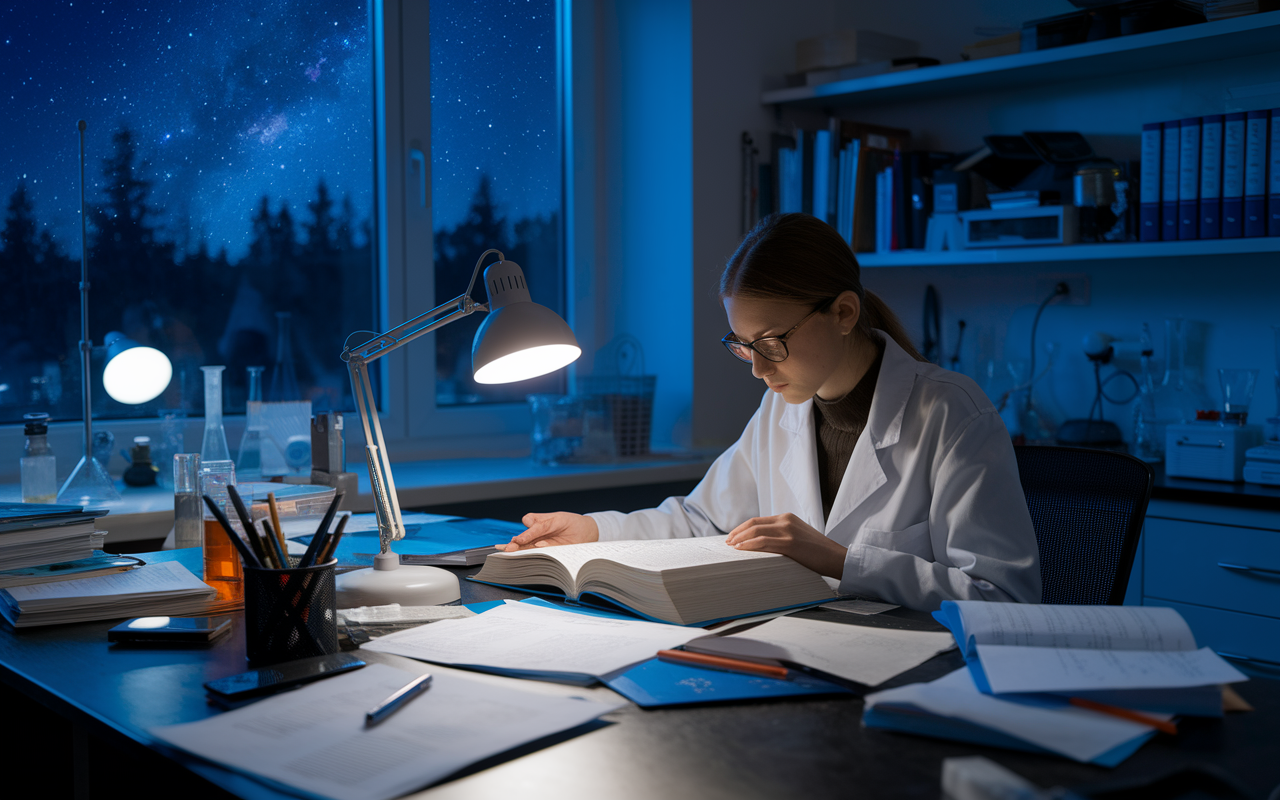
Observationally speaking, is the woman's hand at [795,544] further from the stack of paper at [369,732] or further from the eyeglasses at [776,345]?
the stack of paper at [369,732]

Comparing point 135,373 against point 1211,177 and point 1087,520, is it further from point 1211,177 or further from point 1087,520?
point 1211,177

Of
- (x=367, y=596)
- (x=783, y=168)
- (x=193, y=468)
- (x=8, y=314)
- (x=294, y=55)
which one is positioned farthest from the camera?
(x=783, y=168)

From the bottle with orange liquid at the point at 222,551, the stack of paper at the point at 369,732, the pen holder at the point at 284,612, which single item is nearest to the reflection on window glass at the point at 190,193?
the bottle with orange liquid at the point at 222,551

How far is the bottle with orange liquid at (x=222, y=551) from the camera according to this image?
1.34m

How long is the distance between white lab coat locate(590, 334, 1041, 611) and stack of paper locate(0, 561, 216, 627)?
0.65 metres

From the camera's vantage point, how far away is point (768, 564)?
1.29 m

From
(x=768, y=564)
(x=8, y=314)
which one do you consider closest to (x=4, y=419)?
(x=8, y=314)

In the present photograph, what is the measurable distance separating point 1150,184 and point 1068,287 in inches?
17.3

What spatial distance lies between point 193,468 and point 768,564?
1.02m

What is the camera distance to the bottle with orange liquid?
1.34 meters

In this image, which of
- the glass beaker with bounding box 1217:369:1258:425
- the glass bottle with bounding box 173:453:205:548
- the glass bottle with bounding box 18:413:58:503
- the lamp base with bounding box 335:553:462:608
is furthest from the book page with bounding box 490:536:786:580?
the glass beaker with bounding box 1217:369:1258:425

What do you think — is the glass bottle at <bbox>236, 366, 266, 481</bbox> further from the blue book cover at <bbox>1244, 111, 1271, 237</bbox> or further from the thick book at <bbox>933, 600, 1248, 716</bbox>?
the blue book cover at <bbox>1244, 111, 1271, 237</bbox>

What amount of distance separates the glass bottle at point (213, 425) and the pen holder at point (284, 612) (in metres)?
1.11

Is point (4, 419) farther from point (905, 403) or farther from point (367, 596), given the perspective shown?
point (905, 403)
